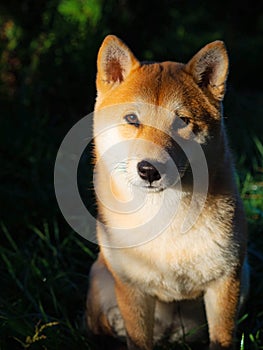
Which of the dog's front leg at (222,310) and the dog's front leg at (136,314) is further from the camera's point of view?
the dog's front leg at (136,314)

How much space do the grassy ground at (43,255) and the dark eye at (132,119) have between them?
1.13 metres

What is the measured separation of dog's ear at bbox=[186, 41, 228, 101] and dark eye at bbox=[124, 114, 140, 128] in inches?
14.0

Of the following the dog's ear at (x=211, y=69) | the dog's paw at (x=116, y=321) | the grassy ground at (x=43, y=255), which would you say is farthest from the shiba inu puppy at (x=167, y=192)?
the grassy ground at (x=43, y=255)

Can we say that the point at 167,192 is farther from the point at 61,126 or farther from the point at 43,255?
the point at 61,126

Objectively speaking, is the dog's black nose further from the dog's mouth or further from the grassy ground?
the grassy ground

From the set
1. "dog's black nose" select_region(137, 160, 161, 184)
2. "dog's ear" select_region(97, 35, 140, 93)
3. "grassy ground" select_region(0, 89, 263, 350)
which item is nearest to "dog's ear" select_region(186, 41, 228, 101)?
"dog's ear" select_region(97, 35, 140, 93)

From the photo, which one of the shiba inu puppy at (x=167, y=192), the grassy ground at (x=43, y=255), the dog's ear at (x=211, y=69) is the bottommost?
the grassy ground at (x=43, y=255)

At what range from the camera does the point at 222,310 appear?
3.01 metres

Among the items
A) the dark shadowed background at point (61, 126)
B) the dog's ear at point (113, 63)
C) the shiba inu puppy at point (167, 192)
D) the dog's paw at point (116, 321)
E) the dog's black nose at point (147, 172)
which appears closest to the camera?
the dog's black nose at point (147, 172)

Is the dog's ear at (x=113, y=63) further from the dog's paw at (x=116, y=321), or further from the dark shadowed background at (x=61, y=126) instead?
the dog's paw at (x=116, y=321)

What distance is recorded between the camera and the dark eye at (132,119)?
2.92 metres

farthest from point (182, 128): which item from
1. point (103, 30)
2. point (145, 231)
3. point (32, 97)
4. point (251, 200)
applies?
point (103, 30)

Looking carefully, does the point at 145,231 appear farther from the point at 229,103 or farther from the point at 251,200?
the point at 229,103

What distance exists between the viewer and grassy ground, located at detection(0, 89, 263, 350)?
3.35 meters
